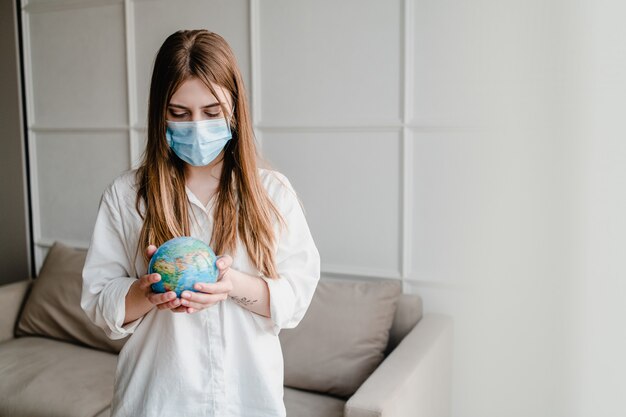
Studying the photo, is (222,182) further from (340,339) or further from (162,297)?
(340,339)

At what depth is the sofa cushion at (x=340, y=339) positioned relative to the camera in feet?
7.30

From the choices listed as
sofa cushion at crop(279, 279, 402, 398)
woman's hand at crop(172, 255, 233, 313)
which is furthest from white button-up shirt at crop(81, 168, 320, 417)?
sofa cushion at crop(279, 279, 402, 398)

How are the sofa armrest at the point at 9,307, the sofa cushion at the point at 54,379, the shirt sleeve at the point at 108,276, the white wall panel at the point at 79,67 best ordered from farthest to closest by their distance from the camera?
the white wall panel at the point at 79,67
the sofa armrest at the point at 9,307
the sofa cushion at the point at 54,379
the shirt sleeve at the point at 108,276

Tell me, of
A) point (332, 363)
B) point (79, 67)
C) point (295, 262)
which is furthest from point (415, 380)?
point (79, 67)

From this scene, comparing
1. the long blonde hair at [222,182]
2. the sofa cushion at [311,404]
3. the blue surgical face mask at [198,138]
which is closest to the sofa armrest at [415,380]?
the sofa cushion at [311,404]

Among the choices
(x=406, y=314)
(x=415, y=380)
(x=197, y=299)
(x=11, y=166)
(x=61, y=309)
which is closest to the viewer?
(x=197, y=299)

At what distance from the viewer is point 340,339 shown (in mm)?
2262

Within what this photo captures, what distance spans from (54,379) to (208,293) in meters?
1.59

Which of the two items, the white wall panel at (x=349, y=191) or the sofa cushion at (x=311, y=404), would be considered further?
the white wall panel at (x=349, y=191)

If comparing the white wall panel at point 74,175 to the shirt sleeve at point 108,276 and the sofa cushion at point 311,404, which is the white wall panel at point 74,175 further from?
the shirt sleeve at point 108,276

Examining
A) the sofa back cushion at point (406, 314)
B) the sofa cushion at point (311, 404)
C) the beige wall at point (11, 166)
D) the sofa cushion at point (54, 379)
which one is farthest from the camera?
the beige wall at point (11, 166)

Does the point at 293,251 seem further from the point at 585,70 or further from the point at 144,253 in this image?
the point at 585,70

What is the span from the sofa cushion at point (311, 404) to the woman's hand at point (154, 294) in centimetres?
110

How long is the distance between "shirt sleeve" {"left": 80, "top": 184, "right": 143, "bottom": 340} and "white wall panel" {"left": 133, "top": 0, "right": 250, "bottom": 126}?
5.09ft
